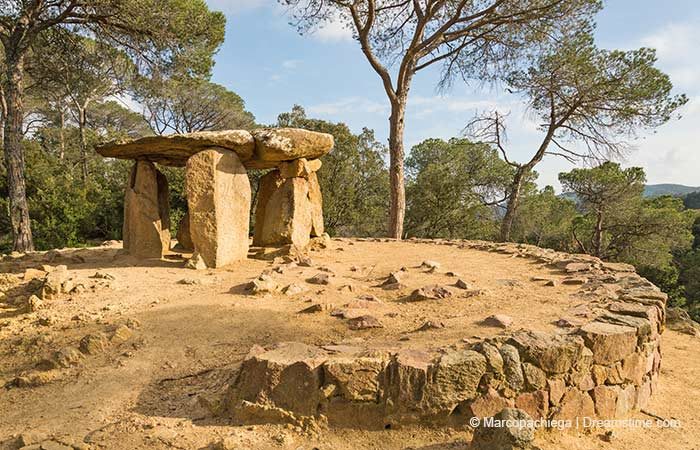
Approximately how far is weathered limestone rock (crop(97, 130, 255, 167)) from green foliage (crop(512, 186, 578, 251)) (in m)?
14.5

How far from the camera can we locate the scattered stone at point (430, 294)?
4.12m

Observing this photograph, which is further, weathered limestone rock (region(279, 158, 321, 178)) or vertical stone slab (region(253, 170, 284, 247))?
vertical stone slab (region(253, 170, 284, 247))

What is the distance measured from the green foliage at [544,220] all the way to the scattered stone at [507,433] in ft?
54.6

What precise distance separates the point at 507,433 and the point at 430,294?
214 cm

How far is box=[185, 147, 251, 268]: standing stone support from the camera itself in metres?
5.65

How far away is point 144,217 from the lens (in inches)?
249

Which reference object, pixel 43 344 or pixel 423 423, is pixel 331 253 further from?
pixel 423 423

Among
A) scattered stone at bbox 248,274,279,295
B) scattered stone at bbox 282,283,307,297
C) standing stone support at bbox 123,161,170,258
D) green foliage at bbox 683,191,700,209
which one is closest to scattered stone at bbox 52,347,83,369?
scattered stone at bbox 248,274,279,295

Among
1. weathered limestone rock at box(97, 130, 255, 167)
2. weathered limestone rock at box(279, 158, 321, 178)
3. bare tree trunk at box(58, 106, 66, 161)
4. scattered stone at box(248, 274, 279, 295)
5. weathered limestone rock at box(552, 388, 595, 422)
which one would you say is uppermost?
bare tree trunk at box(58, 106, 66, 161)

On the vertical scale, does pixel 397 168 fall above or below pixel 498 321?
above

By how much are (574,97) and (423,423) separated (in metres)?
12.3

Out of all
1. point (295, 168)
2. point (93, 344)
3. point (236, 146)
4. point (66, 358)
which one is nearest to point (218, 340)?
point (93, 344)

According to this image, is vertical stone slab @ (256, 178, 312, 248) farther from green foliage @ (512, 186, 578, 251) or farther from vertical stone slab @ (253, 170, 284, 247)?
green foliage @ (512, 186, 578, 251)

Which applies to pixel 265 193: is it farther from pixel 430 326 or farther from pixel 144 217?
pixel 430 326
